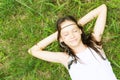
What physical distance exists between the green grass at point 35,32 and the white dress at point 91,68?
1.04 ft

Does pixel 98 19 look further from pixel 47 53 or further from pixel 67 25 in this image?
pixel 47 53

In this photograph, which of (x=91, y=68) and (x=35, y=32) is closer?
(x=91, y=68)

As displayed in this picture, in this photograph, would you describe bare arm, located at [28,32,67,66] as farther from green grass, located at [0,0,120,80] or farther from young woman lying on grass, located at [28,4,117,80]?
green grass, located at [0,0,120,80]

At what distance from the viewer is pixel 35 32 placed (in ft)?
16.0

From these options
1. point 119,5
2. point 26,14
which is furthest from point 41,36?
point 119,5

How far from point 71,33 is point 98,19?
1.60 feet

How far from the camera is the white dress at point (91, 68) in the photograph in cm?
440

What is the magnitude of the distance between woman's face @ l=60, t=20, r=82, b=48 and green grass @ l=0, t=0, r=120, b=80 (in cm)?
41

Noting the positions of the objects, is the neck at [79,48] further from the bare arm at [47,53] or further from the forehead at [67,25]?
the forehead at [67,25]

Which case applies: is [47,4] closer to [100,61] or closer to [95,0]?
[95,0]

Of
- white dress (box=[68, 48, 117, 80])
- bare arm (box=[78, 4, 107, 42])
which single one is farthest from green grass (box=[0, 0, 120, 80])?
white dress (box=[68, 48, 117, 80])

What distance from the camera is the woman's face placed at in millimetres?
4332

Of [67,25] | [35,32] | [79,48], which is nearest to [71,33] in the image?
[67,25]

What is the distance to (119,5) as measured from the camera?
4746 mm
